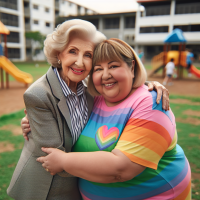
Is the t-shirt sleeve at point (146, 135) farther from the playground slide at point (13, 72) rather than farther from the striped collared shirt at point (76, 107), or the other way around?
the playground slide at point (13, 72)

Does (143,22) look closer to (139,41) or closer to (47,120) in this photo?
(139,41)

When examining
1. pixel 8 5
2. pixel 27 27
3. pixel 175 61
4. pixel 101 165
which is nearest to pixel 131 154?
pixel 101 165

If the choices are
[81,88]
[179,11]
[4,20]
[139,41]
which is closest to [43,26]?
[4,20]

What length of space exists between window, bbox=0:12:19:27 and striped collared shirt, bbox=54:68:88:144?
3862 centimetres

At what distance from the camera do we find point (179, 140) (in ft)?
15.7

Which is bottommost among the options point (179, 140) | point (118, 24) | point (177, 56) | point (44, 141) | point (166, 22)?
point (179, 140)

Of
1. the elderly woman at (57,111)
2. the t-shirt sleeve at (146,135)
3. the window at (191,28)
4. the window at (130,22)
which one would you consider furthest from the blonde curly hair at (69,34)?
the window at (130,22)

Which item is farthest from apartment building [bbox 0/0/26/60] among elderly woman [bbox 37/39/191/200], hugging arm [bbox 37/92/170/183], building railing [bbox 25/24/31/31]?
hugging arm [bbox 37/92/170/183]

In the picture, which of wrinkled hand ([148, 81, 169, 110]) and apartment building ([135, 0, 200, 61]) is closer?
wrinkled hand ([148, 81, 169, 110])

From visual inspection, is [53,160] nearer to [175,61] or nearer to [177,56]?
[175,61]

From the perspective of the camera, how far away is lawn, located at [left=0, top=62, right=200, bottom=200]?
3404 mm

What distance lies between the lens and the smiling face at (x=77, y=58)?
1.74 m

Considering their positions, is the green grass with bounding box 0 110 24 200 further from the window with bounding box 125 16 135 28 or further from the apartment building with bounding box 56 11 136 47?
the window with bounding box 125 16 135 28

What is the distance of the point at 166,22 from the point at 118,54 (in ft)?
113
